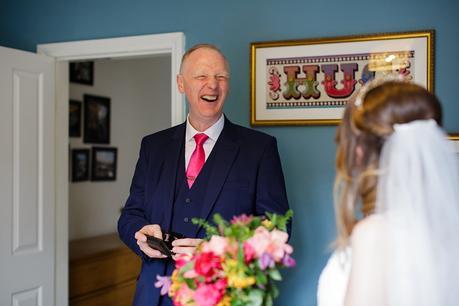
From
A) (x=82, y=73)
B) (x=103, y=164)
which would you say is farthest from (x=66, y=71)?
(x=103, y=164)

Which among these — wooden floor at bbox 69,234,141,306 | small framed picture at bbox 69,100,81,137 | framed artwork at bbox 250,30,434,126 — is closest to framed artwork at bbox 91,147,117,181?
small framed picture at bbox 69,100,81,137

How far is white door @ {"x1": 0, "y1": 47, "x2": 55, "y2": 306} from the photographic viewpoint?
3102mm

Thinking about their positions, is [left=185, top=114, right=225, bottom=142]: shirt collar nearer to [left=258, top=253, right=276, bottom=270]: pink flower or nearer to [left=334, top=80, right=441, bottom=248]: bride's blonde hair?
[left=334, top=80, right=441, bottom=248]: bride's blonde hair

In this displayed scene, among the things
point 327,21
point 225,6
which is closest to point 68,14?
point 225,6

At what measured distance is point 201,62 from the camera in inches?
95.8

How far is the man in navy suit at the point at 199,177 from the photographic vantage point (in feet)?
7.64

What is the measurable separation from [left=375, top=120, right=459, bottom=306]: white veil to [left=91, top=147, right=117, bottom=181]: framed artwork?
11.5ft

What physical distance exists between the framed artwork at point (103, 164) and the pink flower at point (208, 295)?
3.37 meters

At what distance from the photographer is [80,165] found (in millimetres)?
4445

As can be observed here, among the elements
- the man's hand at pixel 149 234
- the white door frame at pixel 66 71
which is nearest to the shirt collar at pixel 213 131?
the man's hand at pixel 149 234

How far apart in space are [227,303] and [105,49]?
2.23 metres

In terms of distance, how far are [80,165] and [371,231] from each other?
3432 mm

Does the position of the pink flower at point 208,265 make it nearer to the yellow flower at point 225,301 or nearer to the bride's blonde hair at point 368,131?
the yellow flower at point 225,301

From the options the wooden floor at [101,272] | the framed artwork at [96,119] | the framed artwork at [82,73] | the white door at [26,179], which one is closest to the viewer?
the white door at [26,179]
